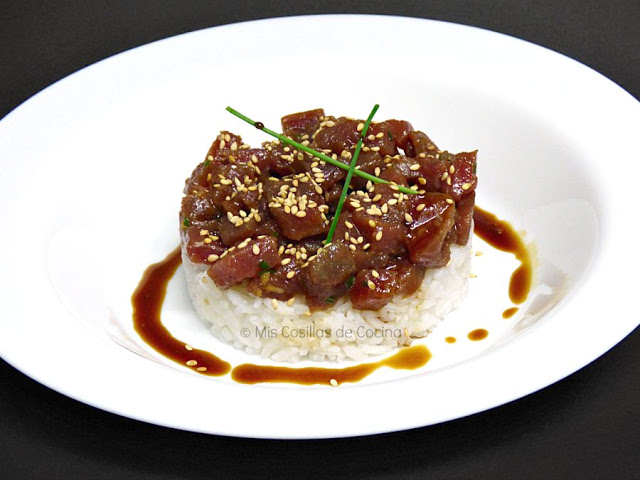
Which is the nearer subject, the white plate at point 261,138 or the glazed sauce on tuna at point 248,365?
the white plate at point 261,138

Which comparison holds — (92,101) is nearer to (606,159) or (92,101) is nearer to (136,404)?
(136,404)

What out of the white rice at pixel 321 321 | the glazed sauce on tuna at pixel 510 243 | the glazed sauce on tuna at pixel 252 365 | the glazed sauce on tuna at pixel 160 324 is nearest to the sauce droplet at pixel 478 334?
the glazed sauce on tuna at pixel 252 365

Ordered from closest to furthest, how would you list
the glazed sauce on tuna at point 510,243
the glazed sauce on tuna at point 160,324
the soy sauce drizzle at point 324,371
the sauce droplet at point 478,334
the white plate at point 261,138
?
1. the white plate at point 261,138
2. the soy sauce drizzle at point 324,371
3. the glazed sauce on tuna at point 160,324
4. the sauce droplet at point 478,334
5. the glazed sauce on tuna at point 510,243

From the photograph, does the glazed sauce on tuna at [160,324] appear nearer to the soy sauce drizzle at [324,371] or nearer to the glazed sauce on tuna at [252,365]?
the glazed sauce on tuna at [252,365]

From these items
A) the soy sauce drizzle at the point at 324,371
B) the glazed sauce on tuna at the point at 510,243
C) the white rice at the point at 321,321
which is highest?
the glazed sauce on tuna at the point at 510,243

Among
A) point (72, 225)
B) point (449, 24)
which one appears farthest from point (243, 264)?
point (449, 24)

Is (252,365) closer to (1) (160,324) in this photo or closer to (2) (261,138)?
(1) (160,324)

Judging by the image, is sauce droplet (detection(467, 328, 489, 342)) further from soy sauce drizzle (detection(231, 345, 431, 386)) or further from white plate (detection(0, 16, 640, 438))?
soy sauce drizzle (detection(231, 345, 431, 386))
